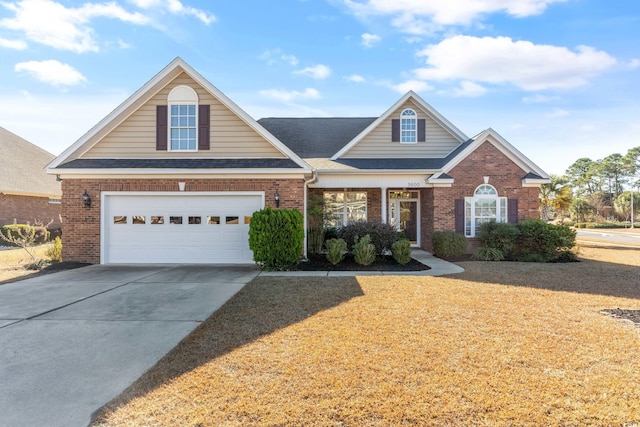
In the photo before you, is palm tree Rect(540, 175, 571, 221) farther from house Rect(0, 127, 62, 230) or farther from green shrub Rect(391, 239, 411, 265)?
house Rect(0, 127, 62, 230)

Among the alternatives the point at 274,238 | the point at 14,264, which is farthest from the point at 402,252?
the point at 14,264

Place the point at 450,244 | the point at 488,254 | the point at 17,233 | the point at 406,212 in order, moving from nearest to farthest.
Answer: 1. the point at 488,254
2. the point at 450,244
3. the point at 406,212
4. the point at 17,233

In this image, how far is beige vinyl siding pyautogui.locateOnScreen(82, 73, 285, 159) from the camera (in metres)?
11.1

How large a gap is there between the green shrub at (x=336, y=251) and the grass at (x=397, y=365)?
3.75 metres

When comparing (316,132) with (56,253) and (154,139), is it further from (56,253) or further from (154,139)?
(56,253)

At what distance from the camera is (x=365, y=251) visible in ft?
33.8

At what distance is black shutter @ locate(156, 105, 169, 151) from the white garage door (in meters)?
1.77

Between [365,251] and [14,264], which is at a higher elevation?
[365,251]

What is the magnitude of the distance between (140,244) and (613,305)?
12.3 meters

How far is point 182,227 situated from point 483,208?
11175 millimetres

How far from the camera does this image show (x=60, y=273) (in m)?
9.30

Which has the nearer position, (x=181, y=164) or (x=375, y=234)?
(x=181, y=164)

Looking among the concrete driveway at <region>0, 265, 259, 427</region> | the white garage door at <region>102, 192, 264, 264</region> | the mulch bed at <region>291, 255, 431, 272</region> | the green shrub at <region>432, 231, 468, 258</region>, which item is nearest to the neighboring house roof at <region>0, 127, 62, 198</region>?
the white garage door at <region>102, 192, 264, 264</region>

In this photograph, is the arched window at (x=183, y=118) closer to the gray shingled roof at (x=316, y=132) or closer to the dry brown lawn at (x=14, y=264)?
the gray shingled roof at (x=316, y=132)
